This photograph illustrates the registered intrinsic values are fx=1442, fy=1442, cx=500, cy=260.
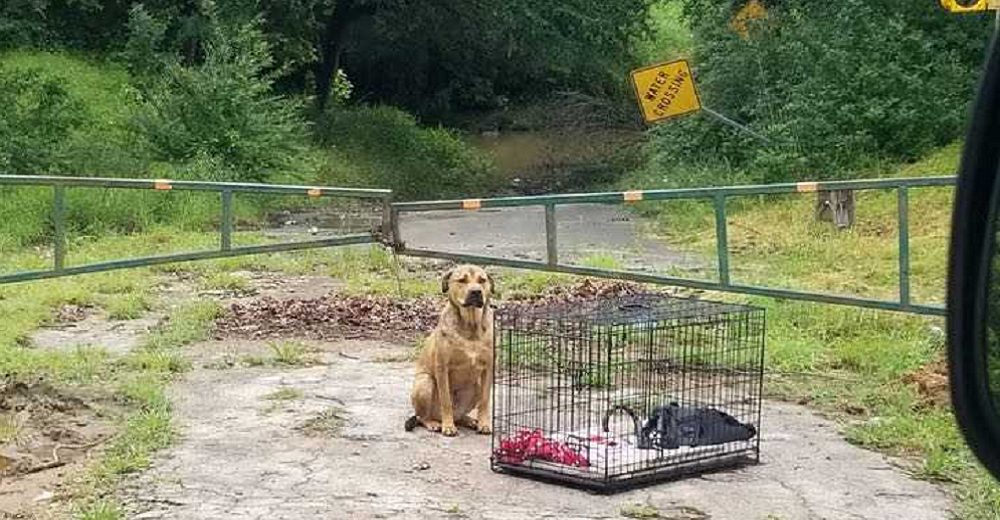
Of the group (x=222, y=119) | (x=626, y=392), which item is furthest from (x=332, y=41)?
(x=626, y=392)

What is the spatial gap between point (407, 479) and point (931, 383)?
10.2ft

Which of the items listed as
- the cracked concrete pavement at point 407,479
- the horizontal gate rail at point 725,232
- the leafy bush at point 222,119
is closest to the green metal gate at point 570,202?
the horizontal gate rail at point 725,232

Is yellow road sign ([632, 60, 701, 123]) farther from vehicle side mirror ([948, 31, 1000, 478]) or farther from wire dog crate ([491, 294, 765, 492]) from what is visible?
vehicle side mirror ([948, 31, 1000, 478])

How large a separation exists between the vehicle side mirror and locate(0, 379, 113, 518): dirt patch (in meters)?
4.38

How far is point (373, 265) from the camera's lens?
42.2ft

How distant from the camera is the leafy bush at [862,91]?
16.8m

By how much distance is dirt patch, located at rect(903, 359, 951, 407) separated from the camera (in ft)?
24.2

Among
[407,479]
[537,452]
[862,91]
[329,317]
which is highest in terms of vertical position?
[862,91]

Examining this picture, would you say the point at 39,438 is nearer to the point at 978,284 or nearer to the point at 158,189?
the point at 158,189

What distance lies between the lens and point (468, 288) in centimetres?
702

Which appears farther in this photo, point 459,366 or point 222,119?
point 222,119

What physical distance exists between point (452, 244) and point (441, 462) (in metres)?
7.30

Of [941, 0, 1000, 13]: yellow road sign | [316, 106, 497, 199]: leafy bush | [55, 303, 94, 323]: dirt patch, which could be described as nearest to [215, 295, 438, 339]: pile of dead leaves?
[55, 303, 94, 323]: dirt patch

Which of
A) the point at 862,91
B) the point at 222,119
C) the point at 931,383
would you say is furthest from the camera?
the point at 222,119
